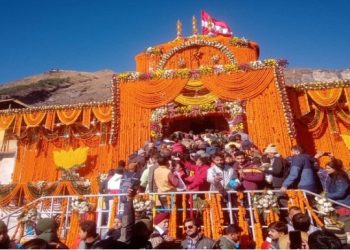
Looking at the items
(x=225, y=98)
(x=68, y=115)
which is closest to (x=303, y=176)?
(x=225, y=98)

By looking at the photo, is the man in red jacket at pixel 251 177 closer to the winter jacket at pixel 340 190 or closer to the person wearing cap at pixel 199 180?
the person wearing cap at pixel 199 180

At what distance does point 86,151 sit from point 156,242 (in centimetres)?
1054

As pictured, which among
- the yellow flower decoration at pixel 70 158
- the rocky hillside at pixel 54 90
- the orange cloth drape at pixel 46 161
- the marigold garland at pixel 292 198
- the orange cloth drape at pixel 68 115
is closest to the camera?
the marigold garland at pixel 292 198

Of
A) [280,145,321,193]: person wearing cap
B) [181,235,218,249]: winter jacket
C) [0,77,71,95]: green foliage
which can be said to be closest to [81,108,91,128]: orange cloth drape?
[280,145,321,193]: person wearing cap

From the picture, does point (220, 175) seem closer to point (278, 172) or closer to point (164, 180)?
point (164, 180)

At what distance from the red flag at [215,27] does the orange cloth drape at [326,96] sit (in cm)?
540

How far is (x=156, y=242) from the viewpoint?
4895mm

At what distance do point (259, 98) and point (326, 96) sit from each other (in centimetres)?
298

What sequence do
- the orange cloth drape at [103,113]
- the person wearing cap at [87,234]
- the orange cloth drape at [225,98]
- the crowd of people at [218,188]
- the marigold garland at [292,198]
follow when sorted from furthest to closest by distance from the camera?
the orange cloth drape at [103,113] < the orange cloth drape at [225,98] < the marigold garland at [292,198] < the person wearing cap at [87,234] < the crowd of people at [218,188]

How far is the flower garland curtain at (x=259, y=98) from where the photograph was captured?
12.5 metres

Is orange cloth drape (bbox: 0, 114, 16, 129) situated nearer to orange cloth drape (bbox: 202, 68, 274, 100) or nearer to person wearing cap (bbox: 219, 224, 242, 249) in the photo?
orange cloth drape (bbox: 202, 68, 274, 100)

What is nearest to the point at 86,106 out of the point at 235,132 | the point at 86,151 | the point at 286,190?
the point at 86,151

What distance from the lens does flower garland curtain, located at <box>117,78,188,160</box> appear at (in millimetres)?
13508

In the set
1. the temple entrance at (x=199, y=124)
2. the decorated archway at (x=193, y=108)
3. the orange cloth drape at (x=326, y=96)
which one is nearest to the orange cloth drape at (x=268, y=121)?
the decorated archway at (x=193, y=108)
